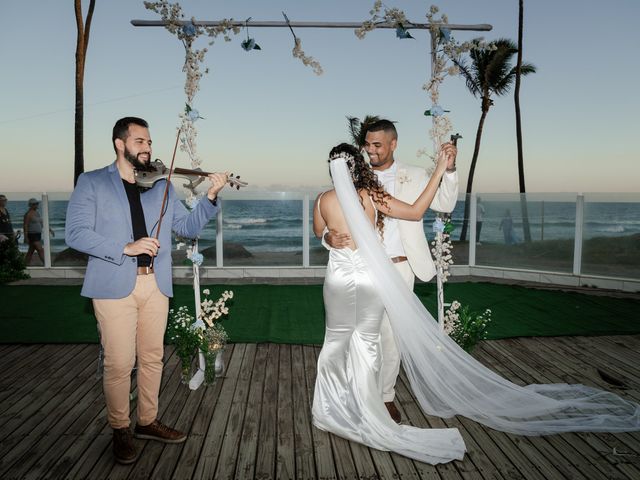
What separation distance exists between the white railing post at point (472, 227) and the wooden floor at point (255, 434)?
5.31 meters

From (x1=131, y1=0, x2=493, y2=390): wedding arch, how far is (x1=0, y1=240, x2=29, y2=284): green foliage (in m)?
7.27

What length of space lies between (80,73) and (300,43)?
12088 millimetres

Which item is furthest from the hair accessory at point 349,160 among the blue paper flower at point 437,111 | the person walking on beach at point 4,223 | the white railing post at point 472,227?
the person walking on beach at point 4,223

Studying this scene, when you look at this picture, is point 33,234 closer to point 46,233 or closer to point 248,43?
point 46,233

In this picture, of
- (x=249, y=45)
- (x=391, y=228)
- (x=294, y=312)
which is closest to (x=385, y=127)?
(x=391, y=228)

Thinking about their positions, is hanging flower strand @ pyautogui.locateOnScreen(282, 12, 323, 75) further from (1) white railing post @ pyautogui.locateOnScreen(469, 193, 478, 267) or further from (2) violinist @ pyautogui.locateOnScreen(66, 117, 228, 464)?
(1) white railing post @ pyautogui.locateOnScreen(469, 193, 478, 267)

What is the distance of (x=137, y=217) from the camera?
3.12 metres

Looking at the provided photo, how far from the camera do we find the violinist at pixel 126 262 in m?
2.86

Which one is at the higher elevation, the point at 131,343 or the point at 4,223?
the point at 4,223

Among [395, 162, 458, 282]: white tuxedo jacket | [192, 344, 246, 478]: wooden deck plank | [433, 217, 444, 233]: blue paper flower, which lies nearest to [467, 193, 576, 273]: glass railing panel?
[433, 217, 444, 233]: blue paper flower

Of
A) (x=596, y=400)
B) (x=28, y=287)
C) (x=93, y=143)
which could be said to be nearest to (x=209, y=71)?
(x=596, y=400)

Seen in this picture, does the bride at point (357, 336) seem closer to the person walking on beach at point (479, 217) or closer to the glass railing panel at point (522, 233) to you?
the glass railing panel at point (522, 233)

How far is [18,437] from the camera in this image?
3.36 m

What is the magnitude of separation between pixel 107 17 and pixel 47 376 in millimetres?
13704
